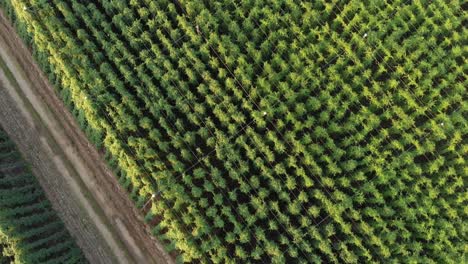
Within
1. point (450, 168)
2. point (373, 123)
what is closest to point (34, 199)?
point (373, 123)

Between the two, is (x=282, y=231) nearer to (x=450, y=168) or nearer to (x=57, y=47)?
(x=450, y=168)

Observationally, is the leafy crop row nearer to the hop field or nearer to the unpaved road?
the unpaved road

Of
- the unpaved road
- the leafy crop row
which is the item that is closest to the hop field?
the unpaved road

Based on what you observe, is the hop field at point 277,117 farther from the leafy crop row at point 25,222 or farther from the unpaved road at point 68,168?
the leafy crop row at point 25,222

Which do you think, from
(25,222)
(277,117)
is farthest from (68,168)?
(277,117)

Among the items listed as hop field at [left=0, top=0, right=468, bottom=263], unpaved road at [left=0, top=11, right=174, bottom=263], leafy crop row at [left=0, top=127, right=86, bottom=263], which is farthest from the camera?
unpaved road at [left=0, top=11, right=174, bottom=263]
